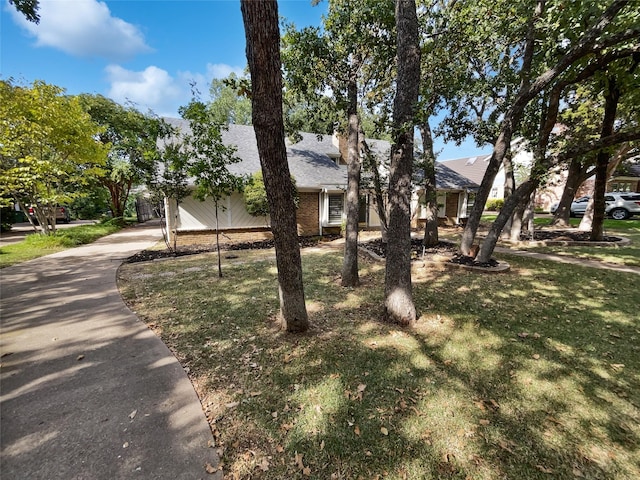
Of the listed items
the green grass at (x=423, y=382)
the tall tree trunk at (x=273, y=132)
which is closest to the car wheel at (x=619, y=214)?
the green grass at (x=423, y=382)

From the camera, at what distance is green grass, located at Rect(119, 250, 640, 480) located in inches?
81.9

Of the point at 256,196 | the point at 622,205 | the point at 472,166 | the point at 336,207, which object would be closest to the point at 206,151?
the point at 256,196

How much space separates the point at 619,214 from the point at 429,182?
19097 mm

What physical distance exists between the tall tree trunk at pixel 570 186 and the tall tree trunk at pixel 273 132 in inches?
606

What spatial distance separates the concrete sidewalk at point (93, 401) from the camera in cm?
203

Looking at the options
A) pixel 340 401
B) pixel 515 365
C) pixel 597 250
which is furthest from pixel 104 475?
pixel 597 250

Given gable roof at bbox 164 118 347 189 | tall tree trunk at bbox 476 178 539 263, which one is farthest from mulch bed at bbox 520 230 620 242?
gable roof at bbox 164 118 347 189

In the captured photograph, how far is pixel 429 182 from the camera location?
977 centimetres

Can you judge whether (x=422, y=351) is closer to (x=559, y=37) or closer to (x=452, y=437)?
(x=452, y=437)

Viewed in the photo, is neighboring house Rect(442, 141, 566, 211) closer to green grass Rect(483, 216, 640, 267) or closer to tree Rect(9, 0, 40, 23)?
green grass Rect(483, 216, 640, 267)

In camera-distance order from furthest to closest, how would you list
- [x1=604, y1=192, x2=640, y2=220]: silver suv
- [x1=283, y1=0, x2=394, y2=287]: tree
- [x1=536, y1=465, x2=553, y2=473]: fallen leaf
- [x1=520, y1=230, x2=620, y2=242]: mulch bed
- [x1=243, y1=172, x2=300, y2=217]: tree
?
[x1=604, y1=192, x2=640, y2=220]: silver suv, [x1=243, y1=172, x2=300, y2=217]: tree, [x1=520, y1=230, x2=620, y2=242]: mulch bed, [x1=283, y1=0, x2=394, y2=287]: tree, [x1=536, y1=465, x2=553, y2=473]: fallen leaf

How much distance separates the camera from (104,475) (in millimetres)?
1920

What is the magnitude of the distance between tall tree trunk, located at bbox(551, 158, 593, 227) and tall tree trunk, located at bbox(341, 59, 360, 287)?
41.9 ft

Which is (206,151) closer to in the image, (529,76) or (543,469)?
(543,469)
